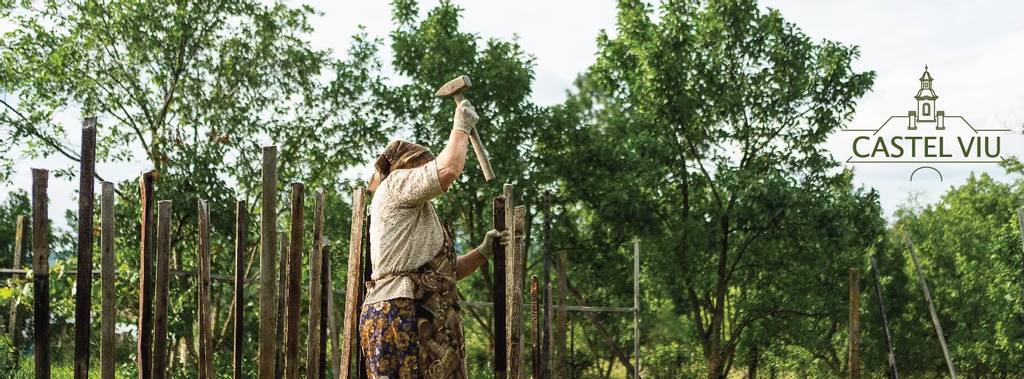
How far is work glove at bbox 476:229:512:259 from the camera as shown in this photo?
4.18m

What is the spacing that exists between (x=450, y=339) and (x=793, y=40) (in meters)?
9.83

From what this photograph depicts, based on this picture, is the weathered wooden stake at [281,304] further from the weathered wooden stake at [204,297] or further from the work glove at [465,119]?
the work glove at [465,119]

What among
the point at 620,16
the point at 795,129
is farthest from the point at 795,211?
the point at 620,16

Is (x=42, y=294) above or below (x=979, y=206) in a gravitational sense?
below

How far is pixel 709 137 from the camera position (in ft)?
43.4

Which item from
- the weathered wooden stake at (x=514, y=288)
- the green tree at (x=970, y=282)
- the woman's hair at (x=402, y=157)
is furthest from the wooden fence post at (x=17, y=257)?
the green tree at (x=970, y=282)

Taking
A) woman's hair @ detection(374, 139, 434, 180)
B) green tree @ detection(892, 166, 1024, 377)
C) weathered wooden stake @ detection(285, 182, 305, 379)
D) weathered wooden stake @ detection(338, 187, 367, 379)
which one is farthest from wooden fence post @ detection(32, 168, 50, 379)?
green tree @ detection(892, 166, 1024, 377)

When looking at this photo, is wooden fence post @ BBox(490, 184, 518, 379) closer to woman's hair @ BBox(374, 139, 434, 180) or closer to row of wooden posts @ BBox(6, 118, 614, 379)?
row of wooden posts @ BBox(6, 118, 614, 379)

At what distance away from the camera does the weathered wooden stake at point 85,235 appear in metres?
4.01

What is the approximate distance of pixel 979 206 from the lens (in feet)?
71.6

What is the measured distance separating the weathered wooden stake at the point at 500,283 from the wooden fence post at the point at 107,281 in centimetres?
145

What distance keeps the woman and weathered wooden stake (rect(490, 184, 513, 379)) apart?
570mm

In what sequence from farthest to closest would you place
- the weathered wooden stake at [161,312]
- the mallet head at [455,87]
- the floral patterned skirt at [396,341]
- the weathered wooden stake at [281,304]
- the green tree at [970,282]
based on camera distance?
1. the green tree at [970,282]
2. the weathered wooden stake at [281,304]
3. the weathered wooden stake at [161,312]
4. the mallet head at [455,87]
5. the floral patterned skirt at [396,341]

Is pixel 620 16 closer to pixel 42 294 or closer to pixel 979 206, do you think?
pixel 42 294
